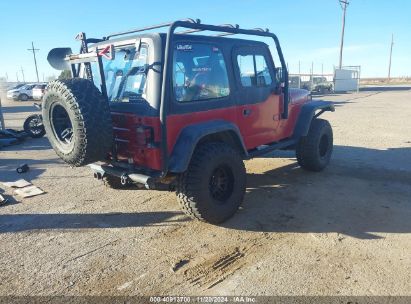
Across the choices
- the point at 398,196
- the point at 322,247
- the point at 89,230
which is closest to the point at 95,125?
the point at 89,230

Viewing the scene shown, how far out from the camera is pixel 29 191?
18.5ft

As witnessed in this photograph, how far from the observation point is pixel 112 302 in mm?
2867

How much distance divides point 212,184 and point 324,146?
311 cm

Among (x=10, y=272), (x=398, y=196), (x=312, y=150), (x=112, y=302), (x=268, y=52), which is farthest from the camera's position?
(x=312, y=150)

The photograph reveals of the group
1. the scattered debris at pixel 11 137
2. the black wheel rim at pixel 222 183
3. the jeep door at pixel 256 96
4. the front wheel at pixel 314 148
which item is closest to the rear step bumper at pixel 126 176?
the black wheel rim at pixel 222 183

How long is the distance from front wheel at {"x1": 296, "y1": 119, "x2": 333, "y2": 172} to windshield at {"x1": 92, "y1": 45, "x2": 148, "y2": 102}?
3.31 meters

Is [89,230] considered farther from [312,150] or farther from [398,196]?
[398,196]

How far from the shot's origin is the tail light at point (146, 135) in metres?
3.74

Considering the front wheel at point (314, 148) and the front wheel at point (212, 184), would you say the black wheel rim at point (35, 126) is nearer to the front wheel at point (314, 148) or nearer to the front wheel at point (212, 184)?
the front wheel at point (314, 148)

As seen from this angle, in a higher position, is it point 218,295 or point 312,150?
point 312,150

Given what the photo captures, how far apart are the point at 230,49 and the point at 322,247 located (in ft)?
8.75

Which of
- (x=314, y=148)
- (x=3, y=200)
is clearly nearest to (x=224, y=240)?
(x=314, y=148)

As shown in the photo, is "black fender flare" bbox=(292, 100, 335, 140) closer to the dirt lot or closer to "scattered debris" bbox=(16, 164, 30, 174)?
the dirt lot

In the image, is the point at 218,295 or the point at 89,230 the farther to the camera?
the point at 89,230
